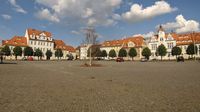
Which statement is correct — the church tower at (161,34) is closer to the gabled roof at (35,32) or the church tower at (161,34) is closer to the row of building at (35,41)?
the row of building at (35,41)

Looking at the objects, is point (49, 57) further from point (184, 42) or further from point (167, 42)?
point (184, 42)

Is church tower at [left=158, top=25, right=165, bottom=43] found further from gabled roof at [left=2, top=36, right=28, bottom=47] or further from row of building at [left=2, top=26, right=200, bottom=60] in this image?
gabled roof at [left=2, top=36, right=28, bottom=47]

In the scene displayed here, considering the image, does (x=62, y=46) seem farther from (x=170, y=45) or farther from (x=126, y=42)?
(x=170, y=45)

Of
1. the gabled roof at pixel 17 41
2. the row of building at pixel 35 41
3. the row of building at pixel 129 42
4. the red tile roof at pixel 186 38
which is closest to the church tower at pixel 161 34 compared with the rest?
the row of building at pixel 129 42

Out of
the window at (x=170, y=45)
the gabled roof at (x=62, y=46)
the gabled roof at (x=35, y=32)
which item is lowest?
the window at (x=170, y=45)

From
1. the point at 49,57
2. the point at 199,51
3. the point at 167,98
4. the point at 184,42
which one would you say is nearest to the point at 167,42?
the point at 184,42

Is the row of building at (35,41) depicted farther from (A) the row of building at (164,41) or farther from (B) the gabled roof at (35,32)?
(A) the row of building at (164,41)

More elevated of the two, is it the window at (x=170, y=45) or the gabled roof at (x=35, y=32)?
the gabled roof at (x=35, y=32)

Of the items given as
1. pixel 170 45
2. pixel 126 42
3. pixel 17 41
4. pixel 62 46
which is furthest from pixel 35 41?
pixel 170 45

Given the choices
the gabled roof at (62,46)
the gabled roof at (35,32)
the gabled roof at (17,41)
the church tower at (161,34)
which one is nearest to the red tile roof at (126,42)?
the church tower at (161,34)

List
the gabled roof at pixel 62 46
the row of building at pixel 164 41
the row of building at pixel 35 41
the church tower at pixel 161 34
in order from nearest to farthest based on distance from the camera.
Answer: the row of building at pixel 164 41
the church tower at pixel 161 34
the row of building at pixel 35 41
the gabled roof at pixel 62 46

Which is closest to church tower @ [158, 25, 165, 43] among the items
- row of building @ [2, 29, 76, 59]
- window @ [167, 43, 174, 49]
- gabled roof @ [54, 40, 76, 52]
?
window @ [167, 43, 174, 49]

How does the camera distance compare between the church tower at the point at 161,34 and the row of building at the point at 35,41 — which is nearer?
the church tower at the point at 161,34

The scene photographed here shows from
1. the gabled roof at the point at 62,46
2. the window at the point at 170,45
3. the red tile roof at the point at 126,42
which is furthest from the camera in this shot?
the gabled roof at the point at 62,46
